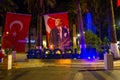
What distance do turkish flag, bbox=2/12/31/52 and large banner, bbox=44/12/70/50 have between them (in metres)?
3.05

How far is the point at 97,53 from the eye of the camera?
30.1 m

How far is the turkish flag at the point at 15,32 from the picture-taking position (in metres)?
29.0

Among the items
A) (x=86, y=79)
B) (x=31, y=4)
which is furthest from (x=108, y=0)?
(x=86, y=79)

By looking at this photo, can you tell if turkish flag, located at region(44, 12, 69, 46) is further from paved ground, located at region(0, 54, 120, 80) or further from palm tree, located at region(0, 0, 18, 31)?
palm tree, located at region(0, 0, 18, 31)

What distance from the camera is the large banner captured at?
103ft

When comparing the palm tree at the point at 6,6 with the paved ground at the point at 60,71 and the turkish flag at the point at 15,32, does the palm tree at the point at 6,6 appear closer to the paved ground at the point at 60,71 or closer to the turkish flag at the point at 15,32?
the turkish flag at the point at 15,32

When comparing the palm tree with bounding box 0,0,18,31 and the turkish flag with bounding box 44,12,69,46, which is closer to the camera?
the turkish flag with bounding box 44,12,69,46

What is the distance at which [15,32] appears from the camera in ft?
96.7

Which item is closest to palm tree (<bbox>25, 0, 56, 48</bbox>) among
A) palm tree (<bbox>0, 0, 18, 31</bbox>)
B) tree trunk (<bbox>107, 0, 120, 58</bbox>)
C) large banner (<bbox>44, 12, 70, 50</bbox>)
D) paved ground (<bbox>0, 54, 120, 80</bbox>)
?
palm tree (<bbox>0, 0, 18, 31</bbox>)

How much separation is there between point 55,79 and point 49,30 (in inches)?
648

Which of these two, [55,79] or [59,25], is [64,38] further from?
[55,79]

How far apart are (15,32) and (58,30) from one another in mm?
4634

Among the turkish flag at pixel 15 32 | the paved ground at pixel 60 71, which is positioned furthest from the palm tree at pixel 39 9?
the paved ground at pixel 60 71

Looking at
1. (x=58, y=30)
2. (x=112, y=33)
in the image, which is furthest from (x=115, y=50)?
(x=58, y=30)
